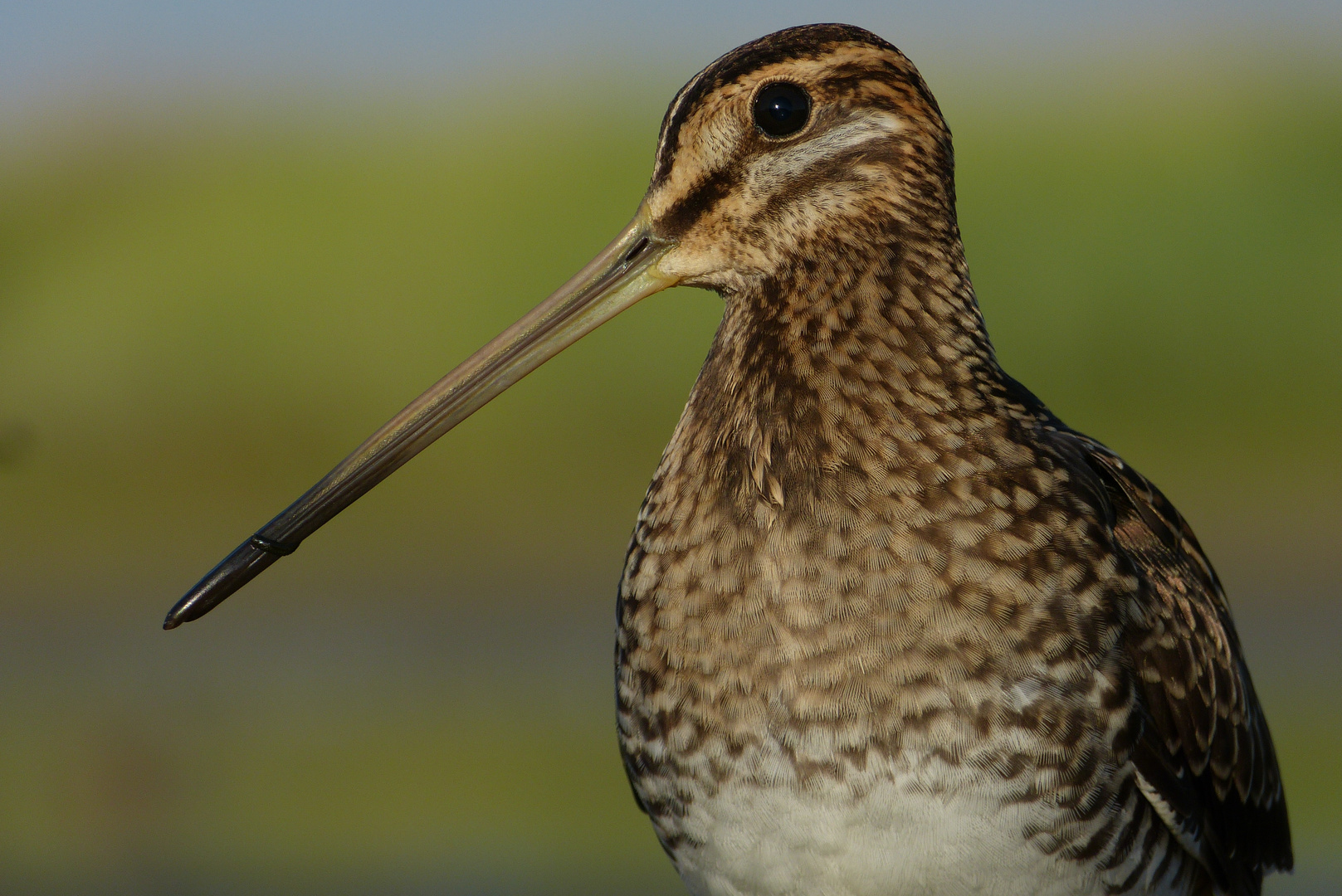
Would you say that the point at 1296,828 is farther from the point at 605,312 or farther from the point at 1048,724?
the point at 605,312

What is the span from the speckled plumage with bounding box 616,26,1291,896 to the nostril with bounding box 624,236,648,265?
0.03 meters

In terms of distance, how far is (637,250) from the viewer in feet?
8.47

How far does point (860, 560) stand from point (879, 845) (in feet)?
1.32

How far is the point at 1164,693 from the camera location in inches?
101

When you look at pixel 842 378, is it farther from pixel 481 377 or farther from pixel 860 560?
pixel 481 377

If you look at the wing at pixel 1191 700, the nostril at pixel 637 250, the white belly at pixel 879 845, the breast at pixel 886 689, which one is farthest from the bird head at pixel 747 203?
the white belly at pixel 879 845

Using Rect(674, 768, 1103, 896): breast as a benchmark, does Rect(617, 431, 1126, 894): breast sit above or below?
above

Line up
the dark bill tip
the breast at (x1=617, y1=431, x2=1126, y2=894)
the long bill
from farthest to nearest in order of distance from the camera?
the long bill → the dark bill tip → the breast at (x1=617, y1=431, x2=1126, y2=894)

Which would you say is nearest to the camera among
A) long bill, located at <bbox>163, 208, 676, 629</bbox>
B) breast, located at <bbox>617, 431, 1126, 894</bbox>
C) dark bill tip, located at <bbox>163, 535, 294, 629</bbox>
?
breast, located at <bbox>617, 431, 1126, 894</bbox>

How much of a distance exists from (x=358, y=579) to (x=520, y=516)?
84cm

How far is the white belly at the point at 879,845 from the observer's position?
7.74 ft

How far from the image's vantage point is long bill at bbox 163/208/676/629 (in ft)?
8.44

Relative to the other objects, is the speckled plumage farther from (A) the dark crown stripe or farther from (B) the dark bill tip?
(B) the dark bill tip

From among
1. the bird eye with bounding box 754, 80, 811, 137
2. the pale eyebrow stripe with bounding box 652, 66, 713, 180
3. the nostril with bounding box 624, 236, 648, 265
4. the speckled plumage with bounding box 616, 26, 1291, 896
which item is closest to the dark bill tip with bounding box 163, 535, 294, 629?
the speckled plumage with bounding box 616, 26, 1291, 896
